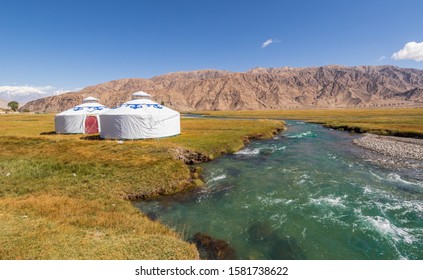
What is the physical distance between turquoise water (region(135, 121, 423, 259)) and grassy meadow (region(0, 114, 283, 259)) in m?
2.17

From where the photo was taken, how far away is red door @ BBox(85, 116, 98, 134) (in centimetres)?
3903

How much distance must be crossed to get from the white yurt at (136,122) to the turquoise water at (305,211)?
46.4 feet

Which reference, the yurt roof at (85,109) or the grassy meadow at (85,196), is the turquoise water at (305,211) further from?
the yurt roof at (85,109)

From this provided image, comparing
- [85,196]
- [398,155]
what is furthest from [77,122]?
[398,155]

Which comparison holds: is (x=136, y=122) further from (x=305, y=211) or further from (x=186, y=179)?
(x=305, y=211)

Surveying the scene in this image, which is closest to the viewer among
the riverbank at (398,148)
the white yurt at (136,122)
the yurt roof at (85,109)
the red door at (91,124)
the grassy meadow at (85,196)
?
the grassy meadow at (85,196)

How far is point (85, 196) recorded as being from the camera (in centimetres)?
1438

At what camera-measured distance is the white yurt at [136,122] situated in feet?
106

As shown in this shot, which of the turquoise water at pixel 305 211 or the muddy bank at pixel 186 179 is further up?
the muddy bank at pixel 186 179

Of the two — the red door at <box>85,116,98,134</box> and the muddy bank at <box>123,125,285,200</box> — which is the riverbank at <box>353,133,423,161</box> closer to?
the muddy bank at <box>123,125,285,200</box>

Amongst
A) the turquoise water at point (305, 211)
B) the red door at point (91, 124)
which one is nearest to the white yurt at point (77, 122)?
the red door at point (91, 124)

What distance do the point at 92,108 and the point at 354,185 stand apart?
133ft
